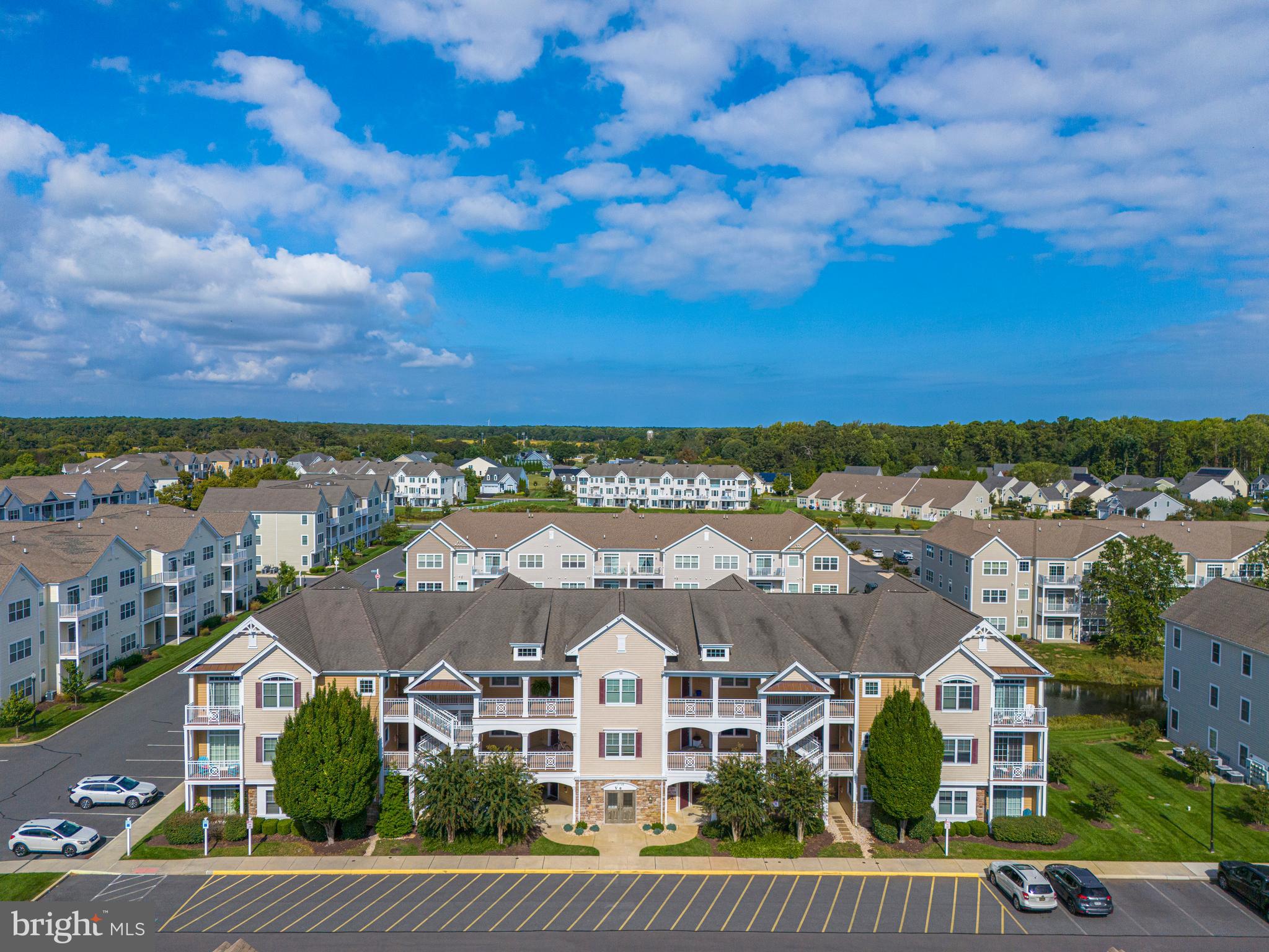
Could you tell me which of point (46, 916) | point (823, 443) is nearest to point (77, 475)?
point (46, 916)

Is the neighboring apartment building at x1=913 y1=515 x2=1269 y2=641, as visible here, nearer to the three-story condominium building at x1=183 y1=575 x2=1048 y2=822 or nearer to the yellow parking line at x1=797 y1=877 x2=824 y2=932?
the three-story condominium building at x1=183 y1=575 x2=1048 y2=822

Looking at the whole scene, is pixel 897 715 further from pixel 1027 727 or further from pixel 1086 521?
pixel 1086 521

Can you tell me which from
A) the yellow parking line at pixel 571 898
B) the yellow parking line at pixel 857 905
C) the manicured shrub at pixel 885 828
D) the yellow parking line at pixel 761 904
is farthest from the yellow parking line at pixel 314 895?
the manicured shrub at pixel 885 828

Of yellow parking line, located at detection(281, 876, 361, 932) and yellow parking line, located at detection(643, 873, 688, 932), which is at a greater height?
yellow parking line, located at detection(281, 876, 361, 932)

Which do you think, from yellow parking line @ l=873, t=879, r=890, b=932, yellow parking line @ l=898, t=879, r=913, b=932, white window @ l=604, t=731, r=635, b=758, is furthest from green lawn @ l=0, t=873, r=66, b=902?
yellow parking line @ l=898, t=879, r=913, b=932

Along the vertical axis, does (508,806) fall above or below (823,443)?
below

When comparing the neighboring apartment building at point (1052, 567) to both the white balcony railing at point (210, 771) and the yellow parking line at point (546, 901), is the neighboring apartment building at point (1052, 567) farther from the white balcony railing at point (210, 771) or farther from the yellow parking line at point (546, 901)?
the white balcony railing at point (210, 771)
